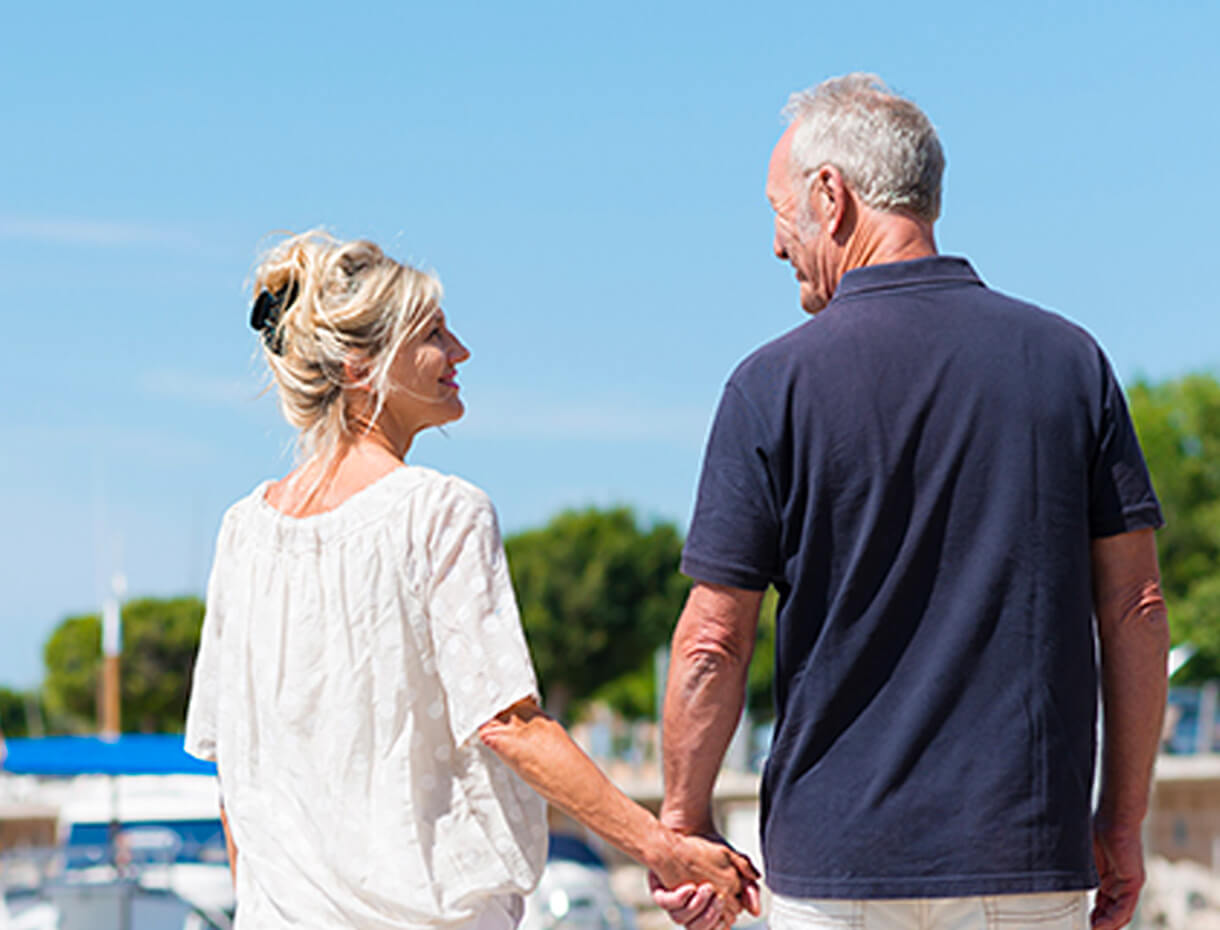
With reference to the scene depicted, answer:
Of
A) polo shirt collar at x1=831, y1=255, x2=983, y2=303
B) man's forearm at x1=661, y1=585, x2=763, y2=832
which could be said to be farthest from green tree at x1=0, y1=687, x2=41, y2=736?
polo shirt collar at x1=831, y1=255, x2=983, y2=303

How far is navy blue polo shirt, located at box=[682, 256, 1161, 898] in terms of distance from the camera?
255 centimetres

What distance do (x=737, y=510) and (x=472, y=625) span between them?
0.48 meters

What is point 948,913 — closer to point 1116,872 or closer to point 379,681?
point 1116,872

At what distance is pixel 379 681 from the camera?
286 cm

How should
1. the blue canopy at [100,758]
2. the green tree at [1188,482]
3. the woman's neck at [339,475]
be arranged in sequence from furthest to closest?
the green tree at [1188,482]
the blue canopy at [100,758]
the woman's neck at [339,475]

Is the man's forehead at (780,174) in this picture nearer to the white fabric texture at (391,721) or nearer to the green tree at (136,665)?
the white fabric texture at (391,721)

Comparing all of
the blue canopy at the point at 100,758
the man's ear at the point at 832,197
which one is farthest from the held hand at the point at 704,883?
the blue canopy at the point at 100,758

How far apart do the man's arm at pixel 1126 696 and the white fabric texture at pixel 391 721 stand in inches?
36.2

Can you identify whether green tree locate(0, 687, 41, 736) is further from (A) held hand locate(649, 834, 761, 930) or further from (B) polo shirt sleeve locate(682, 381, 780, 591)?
(B) polo shirt sleeve locate(682, 381, 780, 591)

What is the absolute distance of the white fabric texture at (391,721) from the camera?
2822 mm

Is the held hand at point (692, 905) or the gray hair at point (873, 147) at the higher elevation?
the gray hair at point (873, 147)

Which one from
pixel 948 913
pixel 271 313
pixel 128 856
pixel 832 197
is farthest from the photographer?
pixel 128 856

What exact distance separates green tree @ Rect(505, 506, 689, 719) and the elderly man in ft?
195

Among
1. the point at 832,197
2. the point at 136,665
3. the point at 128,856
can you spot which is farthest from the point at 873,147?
the point at 136,665
